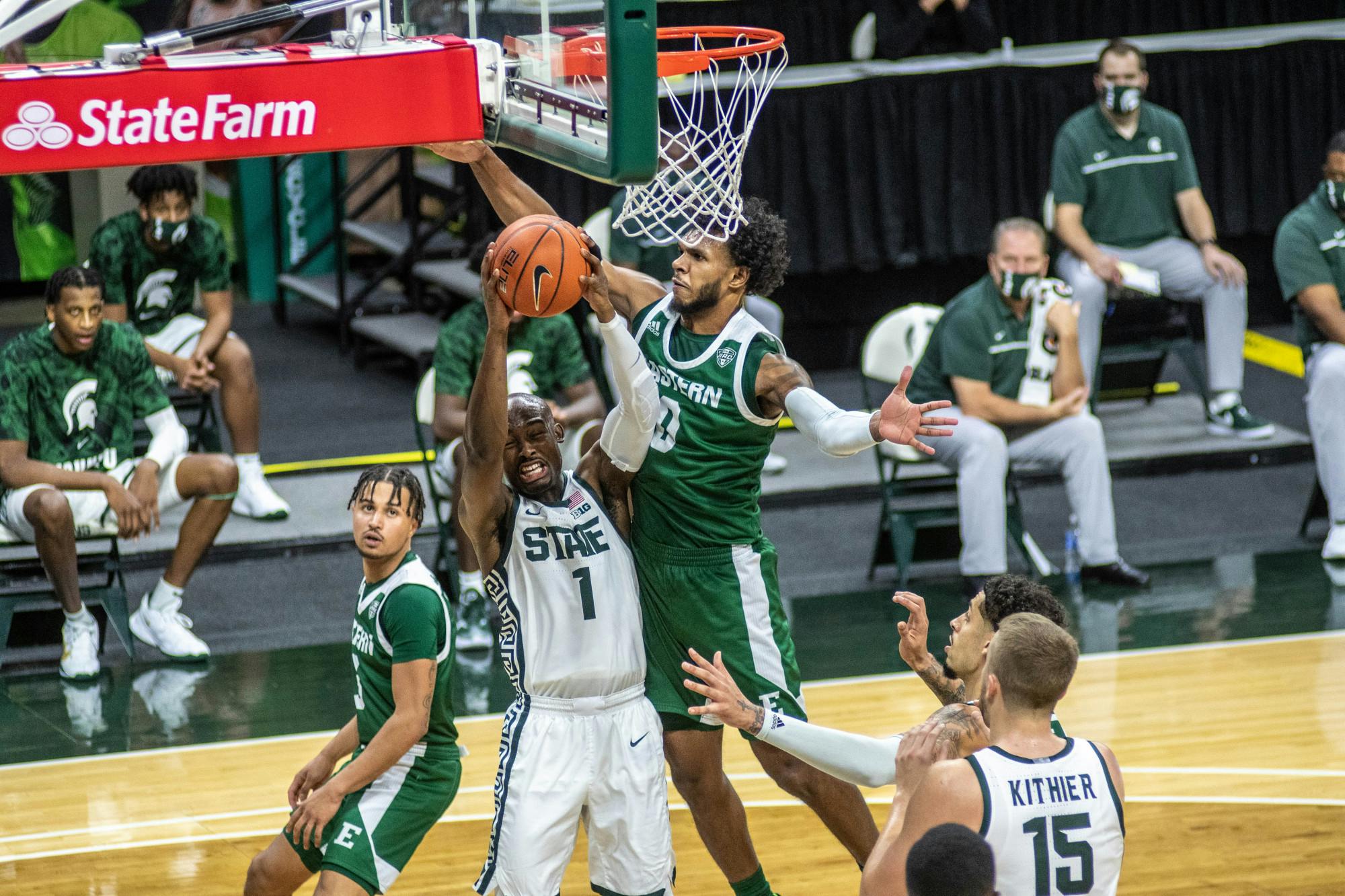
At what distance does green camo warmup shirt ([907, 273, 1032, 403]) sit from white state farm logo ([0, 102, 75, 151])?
5.27 m

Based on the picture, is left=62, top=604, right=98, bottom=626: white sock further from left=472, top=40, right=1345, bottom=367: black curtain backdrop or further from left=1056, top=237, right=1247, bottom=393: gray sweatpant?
left=1056, top=237, right=1247, bottom=393: gray sweatpant

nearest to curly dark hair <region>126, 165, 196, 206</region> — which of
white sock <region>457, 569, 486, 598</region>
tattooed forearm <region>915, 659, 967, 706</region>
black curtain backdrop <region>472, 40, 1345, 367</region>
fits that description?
white sock <region>457, 569, 486, 598</region>

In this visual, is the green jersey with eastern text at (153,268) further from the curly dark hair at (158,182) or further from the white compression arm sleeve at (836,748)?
the white compression arm sleeve at (836,748)

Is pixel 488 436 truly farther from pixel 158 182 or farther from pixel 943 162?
pixel 943 162

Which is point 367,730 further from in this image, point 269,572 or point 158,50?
point 269,572

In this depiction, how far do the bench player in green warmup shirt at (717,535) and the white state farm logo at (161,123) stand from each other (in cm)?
146

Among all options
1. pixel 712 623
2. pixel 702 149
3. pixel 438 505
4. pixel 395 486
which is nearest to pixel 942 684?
pixel 712 623

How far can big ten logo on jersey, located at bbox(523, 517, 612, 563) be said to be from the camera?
471cm

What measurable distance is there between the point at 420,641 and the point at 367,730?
29 cm

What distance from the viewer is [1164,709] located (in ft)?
23.0

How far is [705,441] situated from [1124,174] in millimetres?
5306

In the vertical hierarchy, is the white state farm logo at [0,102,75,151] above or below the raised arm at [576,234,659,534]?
above

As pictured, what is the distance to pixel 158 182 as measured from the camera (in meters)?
8.30

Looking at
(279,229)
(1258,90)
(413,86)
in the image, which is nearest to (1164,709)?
(413,86)
